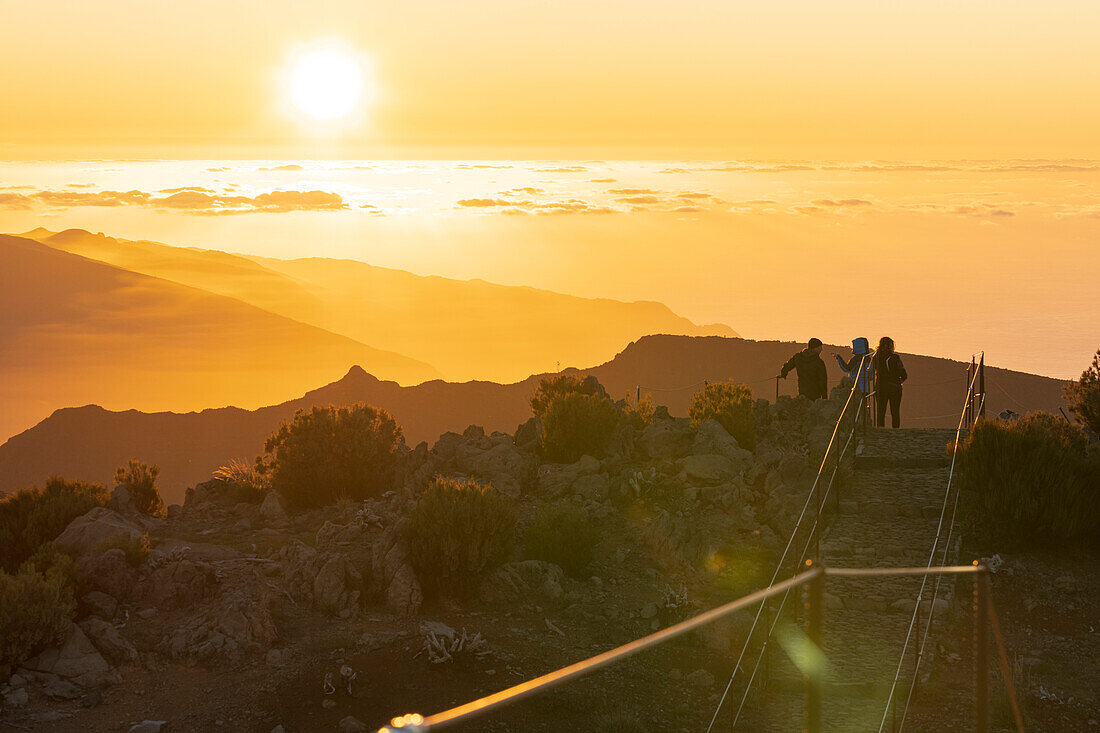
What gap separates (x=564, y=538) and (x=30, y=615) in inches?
261

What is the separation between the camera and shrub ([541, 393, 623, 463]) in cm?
1809

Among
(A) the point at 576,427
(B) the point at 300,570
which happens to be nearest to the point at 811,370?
(A) the point at 576,427

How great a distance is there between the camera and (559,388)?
20.7 metres

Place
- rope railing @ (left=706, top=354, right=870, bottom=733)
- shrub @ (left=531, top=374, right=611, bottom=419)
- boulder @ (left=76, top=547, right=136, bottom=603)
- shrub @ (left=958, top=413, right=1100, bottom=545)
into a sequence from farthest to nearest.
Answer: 1. shrub @ (left=531, top=374, right=611, bottom=419)
2. shrub @ (left=958, top=413, right=1100, bottom=545)
3. boulder @ (left=76, top=547, right=136, bottom=603)
4. rope railing @ (left=706, top=354, right=870, bottom=733)

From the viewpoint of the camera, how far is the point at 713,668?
1133 cm

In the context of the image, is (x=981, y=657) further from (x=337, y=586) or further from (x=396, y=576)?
(x=337, y=586)

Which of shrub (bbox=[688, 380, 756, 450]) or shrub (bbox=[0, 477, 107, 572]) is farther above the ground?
shrub (bbox=[688, 380, 756, 450])

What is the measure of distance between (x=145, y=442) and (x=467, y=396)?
105 feet

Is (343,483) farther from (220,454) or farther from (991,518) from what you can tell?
(220,454)

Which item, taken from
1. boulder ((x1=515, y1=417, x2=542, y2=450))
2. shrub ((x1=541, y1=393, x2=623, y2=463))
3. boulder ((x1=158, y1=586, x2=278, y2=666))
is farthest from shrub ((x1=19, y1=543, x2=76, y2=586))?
boulder ((x1=515, y1=417, x2=542, y2=450))

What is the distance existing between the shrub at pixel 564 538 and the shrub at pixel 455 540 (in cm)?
68

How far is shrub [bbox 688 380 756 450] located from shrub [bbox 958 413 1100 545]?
Result: 455 centimetres

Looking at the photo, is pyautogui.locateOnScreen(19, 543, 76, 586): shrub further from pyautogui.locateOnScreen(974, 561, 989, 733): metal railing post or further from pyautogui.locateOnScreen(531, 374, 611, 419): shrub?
pyautogui.locateOnScreen(531, 374, 611, 419): shrub

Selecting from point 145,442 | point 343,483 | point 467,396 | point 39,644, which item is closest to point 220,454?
point 145,442
